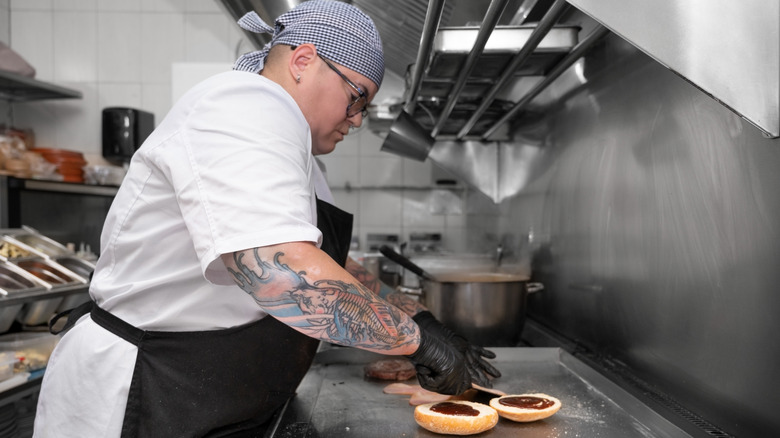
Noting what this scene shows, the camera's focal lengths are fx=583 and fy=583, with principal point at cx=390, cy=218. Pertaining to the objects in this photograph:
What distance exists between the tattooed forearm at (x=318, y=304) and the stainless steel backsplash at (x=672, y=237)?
560 millimetres

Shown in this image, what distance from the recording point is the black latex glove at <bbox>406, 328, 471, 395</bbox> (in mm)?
1094

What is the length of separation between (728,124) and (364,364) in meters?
1.01

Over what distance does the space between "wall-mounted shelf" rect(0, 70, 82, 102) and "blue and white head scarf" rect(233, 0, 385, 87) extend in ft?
11.1

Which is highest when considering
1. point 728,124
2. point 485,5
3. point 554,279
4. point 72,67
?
point 72,67

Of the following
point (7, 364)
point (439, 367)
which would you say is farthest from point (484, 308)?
point (7, 364)

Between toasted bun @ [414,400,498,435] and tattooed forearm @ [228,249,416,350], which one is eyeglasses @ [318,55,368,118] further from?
toasted bun @ [414,400,498,435]

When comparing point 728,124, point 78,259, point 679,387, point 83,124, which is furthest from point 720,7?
point 83,124

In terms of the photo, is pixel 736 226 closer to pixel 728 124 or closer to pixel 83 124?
pixel 728 124

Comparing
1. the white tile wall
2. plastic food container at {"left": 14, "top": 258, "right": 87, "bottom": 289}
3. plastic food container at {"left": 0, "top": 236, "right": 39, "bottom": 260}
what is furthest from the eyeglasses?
the white tile wall

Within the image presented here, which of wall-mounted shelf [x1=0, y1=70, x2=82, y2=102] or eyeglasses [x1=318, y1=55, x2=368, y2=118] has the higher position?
wall-mounted shelf [x1=0, y1=70, x2=82, y2=102]

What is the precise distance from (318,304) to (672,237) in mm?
720

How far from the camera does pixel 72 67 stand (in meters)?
4.50

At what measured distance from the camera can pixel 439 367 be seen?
3.66 feet

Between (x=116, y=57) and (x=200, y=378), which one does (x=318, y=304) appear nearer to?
(x=200, y=378)
